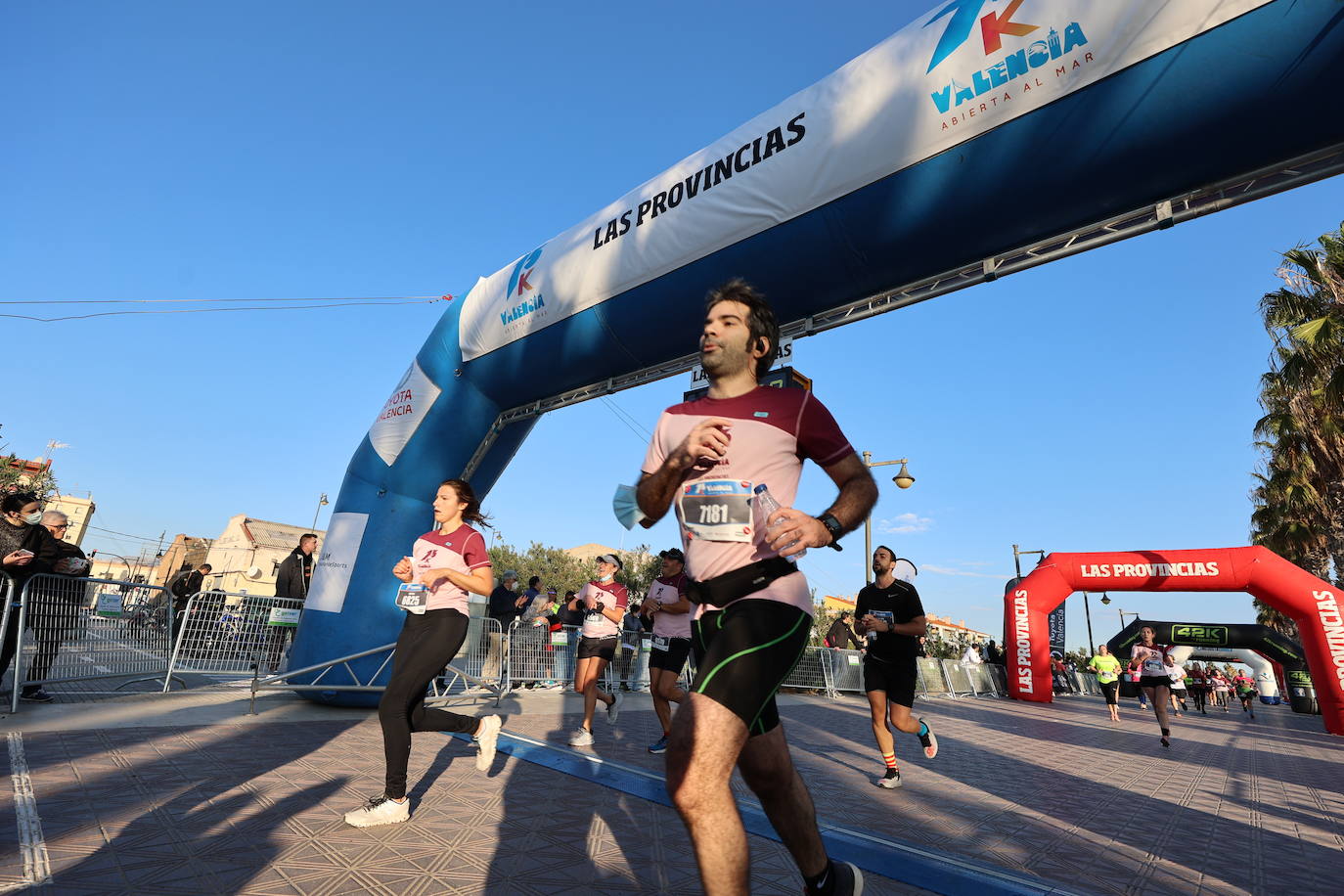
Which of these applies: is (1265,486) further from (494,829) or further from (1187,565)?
(494,829)

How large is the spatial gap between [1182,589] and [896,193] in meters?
16.2

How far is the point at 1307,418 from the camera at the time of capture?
57.9 feet

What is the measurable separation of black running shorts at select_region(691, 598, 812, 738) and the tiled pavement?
4.47 ft

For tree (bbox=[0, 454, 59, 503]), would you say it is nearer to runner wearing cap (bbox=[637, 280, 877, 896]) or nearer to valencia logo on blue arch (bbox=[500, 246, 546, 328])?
valencia logo on blue arch (bbox=[500, 246, 546, 328])

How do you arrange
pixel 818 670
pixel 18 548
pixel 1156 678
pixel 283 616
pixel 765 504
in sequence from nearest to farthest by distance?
Answer: pixel 765 504 < pixel 18 548 < pixel 283 616 < pixel 1156 678 < pixel 818 670

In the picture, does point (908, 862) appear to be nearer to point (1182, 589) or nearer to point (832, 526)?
point (832, 526)

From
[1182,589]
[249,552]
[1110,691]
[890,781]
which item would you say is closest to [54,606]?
[890,781]

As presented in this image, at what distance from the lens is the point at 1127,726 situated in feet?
42.0

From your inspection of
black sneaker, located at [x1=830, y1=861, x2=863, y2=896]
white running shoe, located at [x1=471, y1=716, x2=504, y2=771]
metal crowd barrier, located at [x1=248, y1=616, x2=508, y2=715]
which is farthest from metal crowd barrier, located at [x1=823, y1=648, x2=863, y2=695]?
black sneaker, located at [x1=830, y1=861, x2=863, y2=896]

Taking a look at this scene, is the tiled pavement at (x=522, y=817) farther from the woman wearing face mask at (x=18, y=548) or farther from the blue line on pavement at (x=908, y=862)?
the woman wearing face mask at (x=18, y=548)

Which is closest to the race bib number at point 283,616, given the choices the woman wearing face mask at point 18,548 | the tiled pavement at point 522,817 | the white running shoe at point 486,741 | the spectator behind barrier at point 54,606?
the tiled pavement at point 522,817

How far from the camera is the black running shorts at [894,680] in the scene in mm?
5629

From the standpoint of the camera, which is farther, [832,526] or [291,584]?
[291,584]

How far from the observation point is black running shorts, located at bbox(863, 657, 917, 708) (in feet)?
18.5
